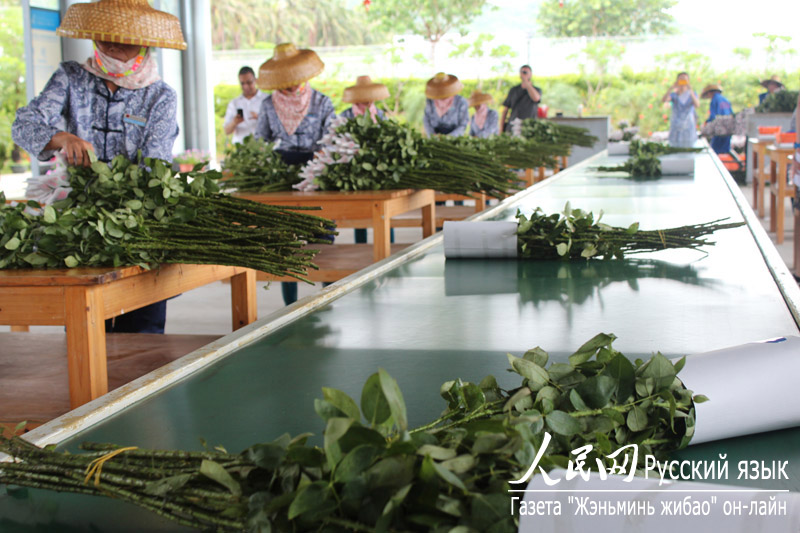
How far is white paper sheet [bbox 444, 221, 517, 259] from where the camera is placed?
1778 mm

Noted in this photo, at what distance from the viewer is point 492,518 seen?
500 mm

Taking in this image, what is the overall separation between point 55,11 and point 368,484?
20.6 ft

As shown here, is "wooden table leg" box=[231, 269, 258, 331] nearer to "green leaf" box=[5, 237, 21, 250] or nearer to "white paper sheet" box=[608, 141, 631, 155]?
"green leaf" box=[5, 237, 21, 250]

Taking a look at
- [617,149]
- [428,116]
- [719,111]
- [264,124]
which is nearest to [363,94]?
[428,116]

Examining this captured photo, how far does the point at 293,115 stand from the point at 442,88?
2273mm

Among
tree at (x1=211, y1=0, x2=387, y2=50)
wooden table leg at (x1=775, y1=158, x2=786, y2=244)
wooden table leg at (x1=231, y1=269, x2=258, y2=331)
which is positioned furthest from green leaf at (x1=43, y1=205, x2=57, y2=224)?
tree at (x1=211, y1=0, x2=387, y2=50)

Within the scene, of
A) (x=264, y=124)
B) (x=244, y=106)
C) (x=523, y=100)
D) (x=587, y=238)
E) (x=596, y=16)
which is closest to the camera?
(x=587, y=238)

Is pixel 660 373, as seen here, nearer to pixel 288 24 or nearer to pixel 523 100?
pixel 523 100

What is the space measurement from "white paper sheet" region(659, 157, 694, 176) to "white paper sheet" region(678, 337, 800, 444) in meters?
3.15

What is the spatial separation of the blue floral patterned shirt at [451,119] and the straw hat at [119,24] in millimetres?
4191

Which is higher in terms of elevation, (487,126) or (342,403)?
(487,126)

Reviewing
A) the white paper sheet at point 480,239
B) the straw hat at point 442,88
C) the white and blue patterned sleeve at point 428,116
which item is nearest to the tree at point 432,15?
the white and blue patterned sleeve at point 428,116

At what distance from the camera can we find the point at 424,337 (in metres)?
1.17

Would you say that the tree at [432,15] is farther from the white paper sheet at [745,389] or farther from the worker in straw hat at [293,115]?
the white paper sheet at [745,389]
